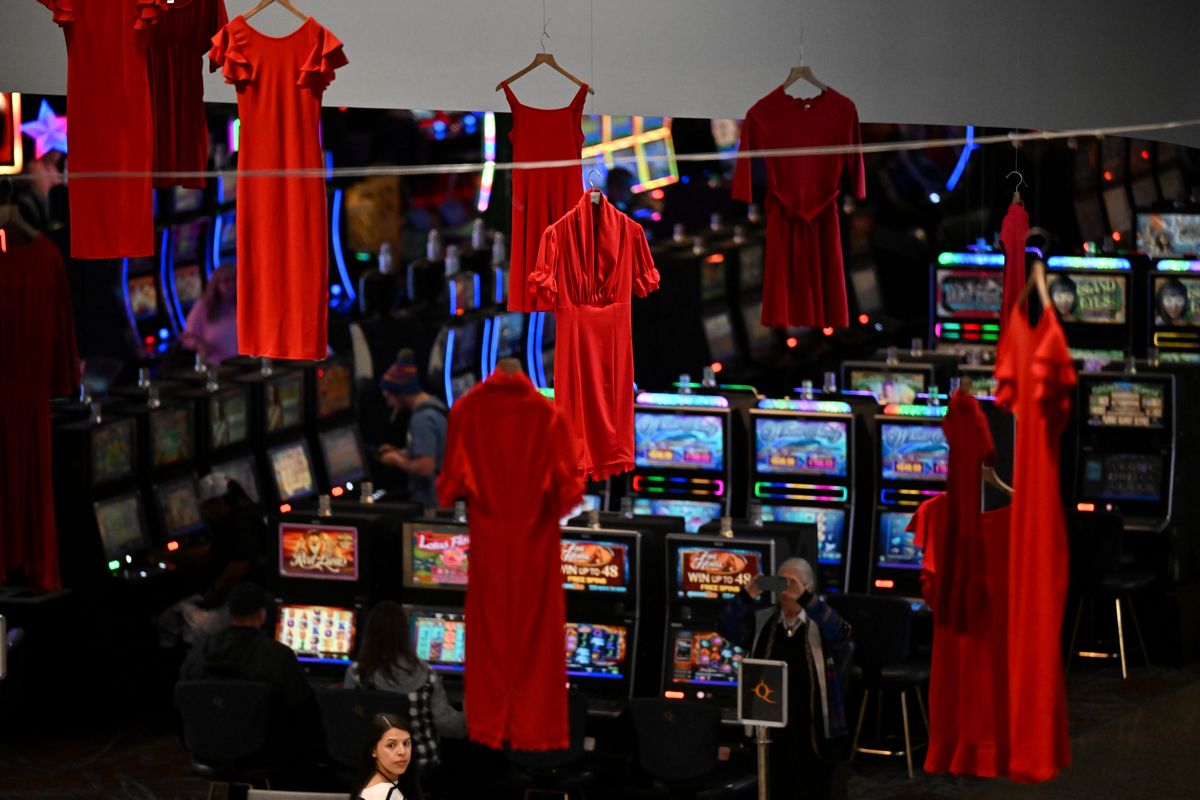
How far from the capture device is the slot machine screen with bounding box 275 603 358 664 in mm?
8797

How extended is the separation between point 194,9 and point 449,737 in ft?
10.7

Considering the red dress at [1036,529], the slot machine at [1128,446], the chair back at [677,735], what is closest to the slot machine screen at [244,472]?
the chair back at [677,735]

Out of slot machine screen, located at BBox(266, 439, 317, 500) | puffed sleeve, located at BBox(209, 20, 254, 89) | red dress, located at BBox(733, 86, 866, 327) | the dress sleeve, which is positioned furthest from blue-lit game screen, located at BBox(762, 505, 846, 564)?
puffed sleeve, located at BBox(209, 20, 254, 89)

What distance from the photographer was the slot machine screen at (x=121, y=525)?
9594 millimetres

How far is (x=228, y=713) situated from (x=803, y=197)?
10.6ft

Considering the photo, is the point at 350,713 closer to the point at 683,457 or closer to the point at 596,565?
the point at 596,565

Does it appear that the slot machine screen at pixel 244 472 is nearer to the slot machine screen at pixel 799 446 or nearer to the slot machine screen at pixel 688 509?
the slot machine screen at pixel 688 509

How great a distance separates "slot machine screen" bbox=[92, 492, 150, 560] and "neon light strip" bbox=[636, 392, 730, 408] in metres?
2.63

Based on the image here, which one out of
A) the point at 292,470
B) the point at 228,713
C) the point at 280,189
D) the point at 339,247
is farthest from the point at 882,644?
the point at 339,247

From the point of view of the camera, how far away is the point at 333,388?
→ 11352 mm

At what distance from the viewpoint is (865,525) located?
33.1 feet

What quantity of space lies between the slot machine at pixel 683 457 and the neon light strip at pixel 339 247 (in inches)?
109

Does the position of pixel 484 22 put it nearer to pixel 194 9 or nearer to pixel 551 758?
pixel 194 9

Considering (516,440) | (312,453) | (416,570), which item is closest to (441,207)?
(312,453)
